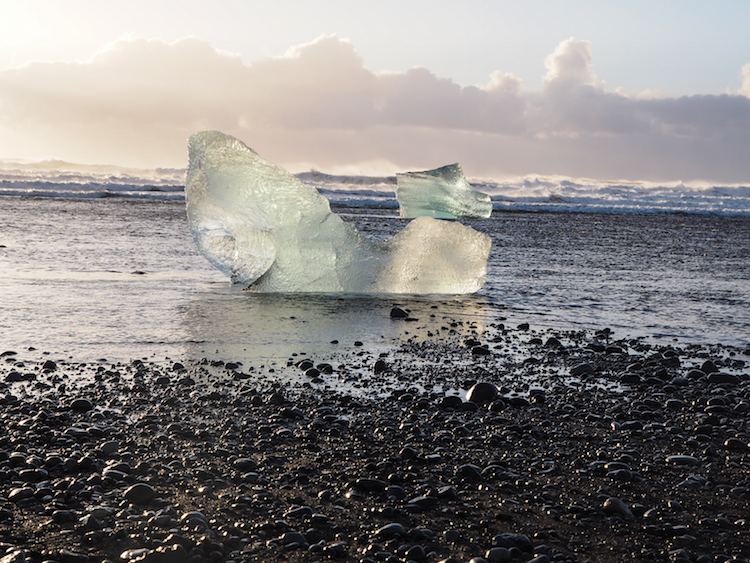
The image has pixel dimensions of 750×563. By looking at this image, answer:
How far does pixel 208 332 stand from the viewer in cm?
679

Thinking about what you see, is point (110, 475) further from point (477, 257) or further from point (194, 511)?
point (477, 257)

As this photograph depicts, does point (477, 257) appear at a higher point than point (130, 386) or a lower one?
higher

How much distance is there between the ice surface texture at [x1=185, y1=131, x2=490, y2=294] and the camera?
9.07 m

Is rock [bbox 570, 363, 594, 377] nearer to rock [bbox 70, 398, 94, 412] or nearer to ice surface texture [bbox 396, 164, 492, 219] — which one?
rock [bbox 70, 398, 94, 412]

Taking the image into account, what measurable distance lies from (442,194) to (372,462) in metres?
13.9

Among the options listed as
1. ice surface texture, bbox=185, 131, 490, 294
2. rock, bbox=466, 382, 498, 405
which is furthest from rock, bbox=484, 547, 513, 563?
ice surface texture, bbox=185, 131, 490, 294

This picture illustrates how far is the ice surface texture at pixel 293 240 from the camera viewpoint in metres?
9.07

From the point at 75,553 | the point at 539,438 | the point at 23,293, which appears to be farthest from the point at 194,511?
the point at 23,293

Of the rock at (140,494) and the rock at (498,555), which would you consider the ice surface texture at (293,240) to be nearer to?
the rock at (140,494)

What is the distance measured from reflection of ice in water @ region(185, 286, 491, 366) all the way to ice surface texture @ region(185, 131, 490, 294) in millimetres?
365

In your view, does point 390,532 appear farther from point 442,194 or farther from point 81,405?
point 442,194

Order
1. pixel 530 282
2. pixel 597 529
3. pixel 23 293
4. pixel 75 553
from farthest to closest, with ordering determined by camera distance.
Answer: pixel 530 282
pixel 23 293
pixel 597 529
pixel 75 553

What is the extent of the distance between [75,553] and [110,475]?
687 mm

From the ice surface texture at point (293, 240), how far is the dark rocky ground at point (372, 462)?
363 centimetres
